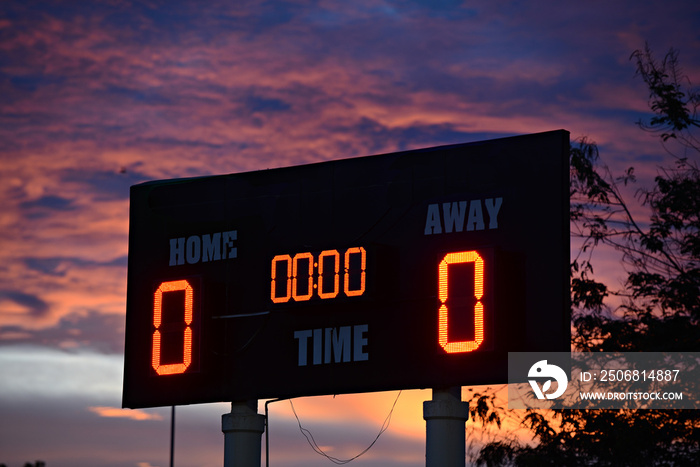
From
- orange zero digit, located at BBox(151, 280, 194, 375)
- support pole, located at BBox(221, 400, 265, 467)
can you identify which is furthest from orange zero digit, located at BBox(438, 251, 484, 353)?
orange zero digit, located at BBox(151, 280, 194, 375)

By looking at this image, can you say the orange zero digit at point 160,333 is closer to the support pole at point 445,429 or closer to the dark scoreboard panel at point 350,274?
the dark scoreboard panel at point 350,274

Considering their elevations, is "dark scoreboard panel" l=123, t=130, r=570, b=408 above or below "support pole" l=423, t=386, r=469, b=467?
above

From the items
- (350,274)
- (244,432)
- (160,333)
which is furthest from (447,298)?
(160,333)

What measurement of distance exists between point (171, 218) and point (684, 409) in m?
12.2

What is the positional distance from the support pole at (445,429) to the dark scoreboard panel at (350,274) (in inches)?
10.4

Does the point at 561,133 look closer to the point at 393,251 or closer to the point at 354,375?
the point at 393,251

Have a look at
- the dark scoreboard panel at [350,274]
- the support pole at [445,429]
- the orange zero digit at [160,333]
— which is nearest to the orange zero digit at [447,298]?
the dark scoreboard panel at [350,274]

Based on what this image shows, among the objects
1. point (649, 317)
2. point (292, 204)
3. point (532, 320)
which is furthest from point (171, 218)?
point (649, 317)

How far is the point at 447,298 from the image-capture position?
52.0 ft

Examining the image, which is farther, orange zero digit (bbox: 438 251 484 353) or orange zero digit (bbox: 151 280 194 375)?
orange zero digit (bbox: 151 280 194 375)

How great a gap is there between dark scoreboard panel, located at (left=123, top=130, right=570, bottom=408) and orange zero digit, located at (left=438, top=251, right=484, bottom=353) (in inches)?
0.7

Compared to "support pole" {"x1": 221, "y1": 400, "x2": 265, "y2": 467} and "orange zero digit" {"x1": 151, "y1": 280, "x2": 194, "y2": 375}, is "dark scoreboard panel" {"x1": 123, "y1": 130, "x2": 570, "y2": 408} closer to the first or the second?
"orange zero digit" {"x1": 151, "y1": 280, "x2": 194, "y2": 375}

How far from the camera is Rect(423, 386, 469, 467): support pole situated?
16125 millimetres

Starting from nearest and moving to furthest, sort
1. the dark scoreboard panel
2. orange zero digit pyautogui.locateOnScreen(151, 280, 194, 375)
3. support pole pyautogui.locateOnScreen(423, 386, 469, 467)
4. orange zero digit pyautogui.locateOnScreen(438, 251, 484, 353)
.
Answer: orange zero digit pyautogui.locateOnScreen(438, 251, 484, 353) → the dark scoreboard panel → support pole pyautogui.locateOnScreen(423, 386, 469, 467) → orange zero digit pyautogui.locateOnScreen(151, 280, 194, 375)
